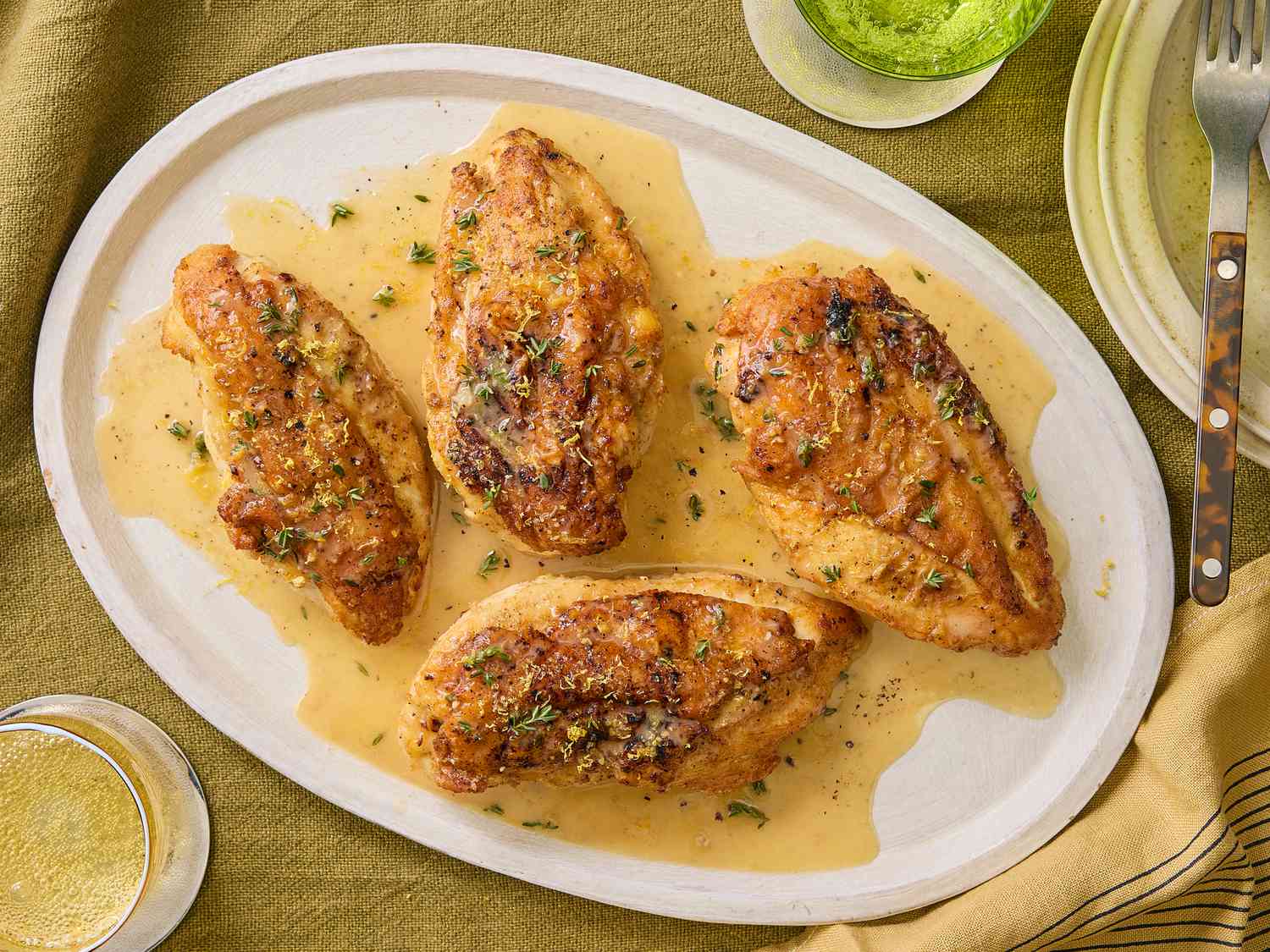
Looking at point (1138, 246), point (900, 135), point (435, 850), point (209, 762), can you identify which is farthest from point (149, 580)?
point (1138, 246)

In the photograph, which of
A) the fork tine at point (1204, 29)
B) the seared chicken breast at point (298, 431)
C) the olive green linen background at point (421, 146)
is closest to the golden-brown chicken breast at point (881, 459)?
the olive green linen background at point (421, 146)

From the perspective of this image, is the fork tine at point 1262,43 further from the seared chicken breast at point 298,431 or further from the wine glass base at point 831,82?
the seared chicken breast at point 298,431

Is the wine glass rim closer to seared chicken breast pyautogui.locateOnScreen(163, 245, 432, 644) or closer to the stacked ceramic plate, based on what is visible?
seared chicken breast pyautogui.locateOnScreen(163, 245, 432, 644)

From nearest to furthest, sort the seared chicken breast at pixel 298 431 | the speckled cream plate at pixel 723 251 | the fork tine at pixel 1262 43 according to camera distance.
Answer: the seared chicken breast at pixel 298 431, the fork tine at pixel 1262 43, the speckled cream plate at pixel 723 251

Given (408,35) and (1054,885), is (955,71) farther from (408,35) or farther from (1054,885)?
(1054,885)

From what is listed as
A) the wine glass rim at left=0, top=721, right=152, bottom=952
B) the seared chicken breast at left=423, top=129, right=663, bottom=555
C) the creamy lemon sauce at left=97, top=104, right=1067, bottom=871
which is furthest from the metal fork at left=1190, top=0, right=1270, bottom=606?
the wine glass rim at left=0, top=721, right=152, bottom=952

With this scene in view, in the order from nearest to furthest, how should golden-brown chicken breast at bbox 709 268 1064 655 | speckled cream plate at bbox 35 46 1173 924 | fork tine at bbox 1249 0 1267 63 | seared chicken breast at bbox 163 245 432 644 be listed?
1. golden-brown chicken breast at bbox 709 268 1064 655
2. seared chicken breast at bbox 163 245 432 644
3. fork tine at bbox 1249 0 1267 63
4. speckled cream plate at bbox 35 46 1173 924

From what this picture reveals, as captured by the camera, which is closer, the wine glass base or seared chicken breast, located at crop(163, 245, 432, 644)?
seared chicken breast, located at crop(163, 245, 432, 644)
